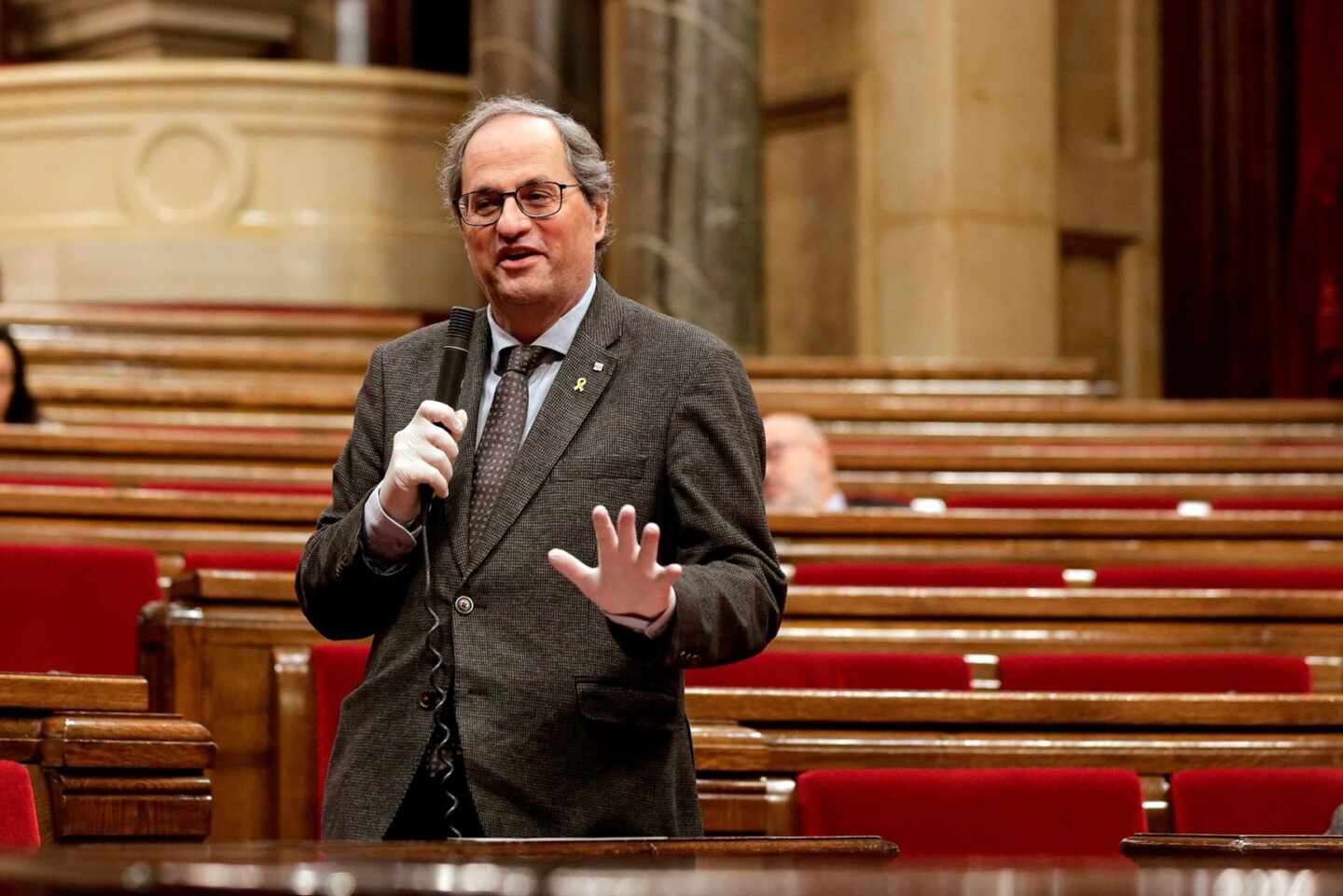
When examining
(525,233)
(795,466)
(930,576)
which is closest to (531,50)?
(795,466)

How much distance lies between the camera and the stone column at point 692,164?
402 centimetres

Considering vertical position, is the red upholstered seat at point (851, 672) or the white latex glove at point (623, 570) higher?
the white latex glove at point (623, 570)

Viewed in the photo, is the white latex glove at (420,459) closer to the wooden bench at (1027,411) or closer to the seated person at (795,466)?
the seated person at (795,466)

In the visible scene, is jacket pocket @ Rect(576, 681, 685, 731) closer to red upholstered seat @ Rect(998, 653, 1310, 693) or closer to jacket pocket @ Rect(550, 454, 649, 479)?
jacket pocket @ Rect(550, 454, 649, 479)

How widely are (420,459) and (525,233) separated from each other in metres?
0.15

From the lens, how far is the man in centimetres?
96

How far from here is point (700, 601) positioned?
92cm

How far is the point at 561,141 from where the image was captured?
104cm

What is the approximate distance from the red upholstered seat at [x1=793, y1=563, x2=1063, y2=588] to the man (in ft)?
3.39

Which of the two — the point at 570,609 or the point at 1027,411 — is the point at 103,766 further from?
the point at 1027,411

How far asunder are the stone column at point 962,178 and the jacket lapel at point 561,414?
329 centimetres

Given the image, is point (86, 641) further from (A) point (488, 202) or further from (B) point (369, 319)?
(B) point (369, 319)

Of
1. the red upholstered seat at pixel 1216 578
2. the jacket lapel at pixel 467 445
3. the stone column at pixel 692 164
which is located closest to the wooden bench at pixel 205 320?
the stone column at pixel 692 164

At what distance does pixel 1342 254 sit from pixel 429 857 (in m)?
3.84
